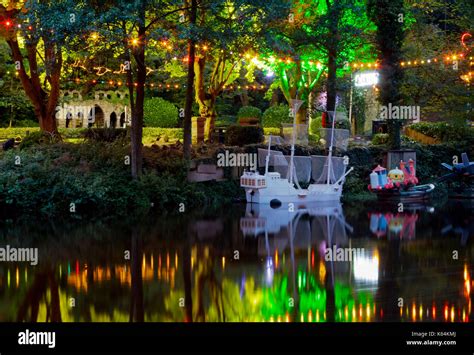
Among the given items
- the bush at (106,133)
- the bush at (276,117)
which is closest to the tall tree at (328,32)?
the bush at (276,117)

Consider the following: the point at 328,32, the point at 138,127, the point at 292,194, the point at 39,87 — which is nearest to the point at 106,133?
the point at 39,87

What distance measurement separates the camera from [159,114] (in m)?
41.5

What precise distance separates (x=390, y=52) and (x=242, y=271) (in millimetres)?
18708

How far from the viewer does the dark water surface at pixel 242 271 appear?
10.0m

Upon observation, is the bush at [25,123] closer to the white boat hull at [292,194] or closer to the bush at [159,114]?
the bush at [159,114]

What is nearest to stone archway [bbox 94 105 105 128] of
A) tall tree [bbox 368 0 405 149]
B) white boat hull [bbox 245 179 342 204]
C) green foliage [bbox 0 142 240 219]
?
green foliage [bbox 0 142 240 219]

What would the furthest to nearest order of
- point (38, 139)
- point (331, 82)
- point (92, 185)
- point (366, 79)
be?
1. point (366, 79)
2. point (331, 82)
3. point (38, 139)
4. point (92, 185)

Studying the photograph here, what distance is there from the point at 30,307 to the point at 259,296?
11.1 ft

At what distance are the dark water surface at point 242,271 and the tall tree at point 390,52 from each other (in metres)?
10.3

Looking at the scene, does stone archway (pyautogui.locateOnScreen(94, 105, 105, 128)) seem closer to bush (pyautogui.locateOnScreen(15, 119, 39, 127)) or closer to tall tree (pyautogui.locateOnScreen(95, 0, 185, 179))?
bush (pyautogui.locateOnScreen(15, 119, 39, 127))

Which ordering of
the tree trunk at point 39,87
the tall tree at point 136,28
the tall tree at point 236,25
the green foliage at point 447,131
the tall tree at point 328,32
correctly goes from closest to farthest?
the tall tree at point 136,28 → the tall tree at point 236,25 → the tree trunk at point 39,87 → the tall tree at point 328,32 → the green foliage at point 447,131

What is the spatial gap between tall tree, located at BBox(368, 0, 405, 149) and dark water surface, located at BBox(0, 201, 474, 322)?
33.9 feet

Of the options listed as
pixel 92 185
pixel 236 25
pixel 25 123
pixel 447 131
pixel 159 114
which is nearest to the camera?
pixel 92 185

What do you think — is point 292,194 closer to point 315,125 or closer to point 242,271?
point 242,271
